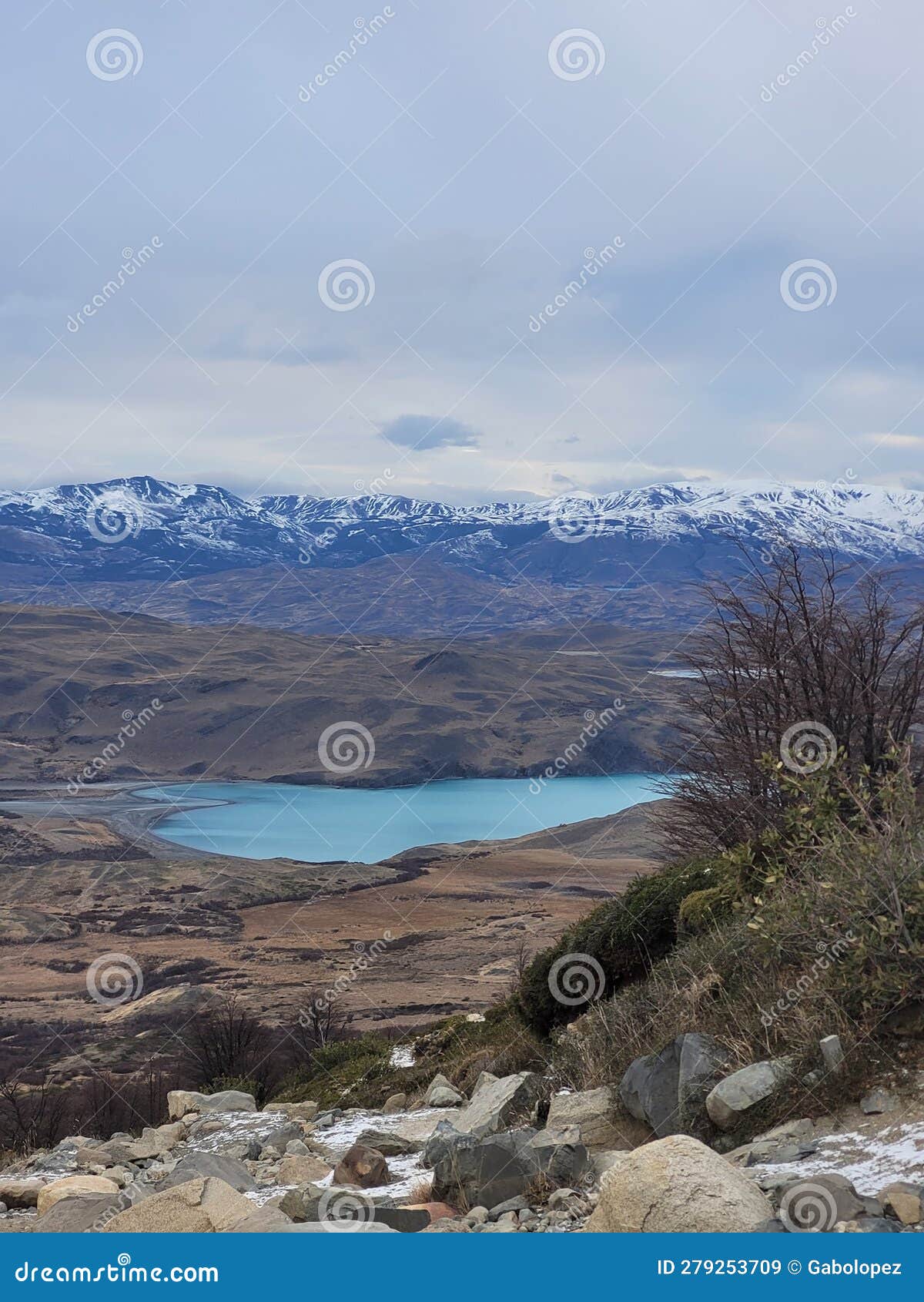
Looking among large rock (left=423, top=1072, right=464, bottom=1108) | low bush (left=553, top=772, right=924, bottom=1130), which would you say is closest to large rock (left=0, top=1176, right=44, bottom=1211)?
low bush (left=553, top=772, right=924, bottom=1130)

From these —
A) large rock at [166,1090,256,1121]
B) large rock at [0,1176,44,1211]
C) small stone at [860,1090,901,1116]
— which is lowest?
large rock at [166,1090,256,1121]

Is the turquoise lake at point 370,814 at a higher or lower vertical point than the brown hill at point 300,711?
lower

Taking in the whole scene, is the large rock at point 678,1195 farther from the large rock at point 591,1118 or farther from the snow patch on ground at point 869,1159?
the large rock at point 591,1118

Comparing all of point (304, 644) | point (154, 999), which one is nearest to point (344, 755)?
point (304, 644)

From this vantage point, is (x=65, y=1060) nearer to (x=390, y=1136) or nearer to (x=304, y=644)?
(x=390, y=1136)

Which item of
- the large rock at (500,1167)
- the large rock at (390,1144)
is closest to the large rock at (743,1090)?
the large rock at (500,1167)

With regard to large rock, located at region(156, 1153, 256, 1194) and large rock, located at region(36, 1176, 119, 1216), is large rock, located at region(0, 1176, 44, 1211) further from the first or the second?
large rock, located at region(156, 1153, 256, 1194)
